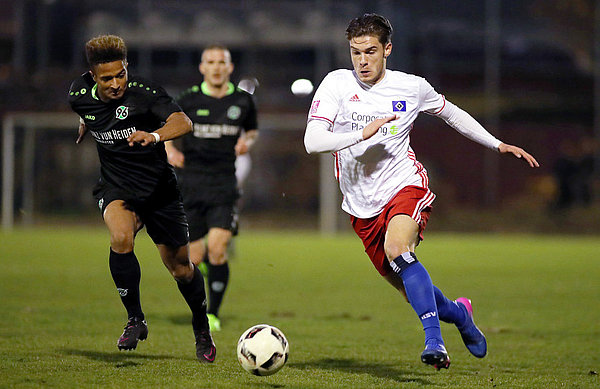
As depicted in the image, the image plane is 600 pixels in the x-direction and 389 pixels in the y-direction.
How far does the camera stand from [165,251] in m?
5.68

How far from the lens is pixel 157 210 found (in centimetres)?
566

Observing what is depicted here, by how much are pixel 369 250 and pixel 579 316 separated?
12.6ft

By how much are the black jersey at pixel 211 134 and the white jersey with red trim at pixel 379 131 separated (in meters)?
2.69

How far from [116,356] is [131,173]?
117 cm

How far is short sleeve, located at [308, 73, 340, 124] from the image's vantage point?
5246mm

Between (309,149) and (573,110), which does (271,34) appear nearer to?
(573,110)

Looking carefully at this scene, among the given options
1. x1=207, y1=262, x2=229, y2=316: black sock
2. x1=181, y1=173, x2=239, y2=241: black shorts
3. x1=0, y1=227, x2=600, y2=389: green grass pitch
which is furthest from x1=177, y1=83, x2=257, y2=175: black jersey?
x1=0, y1=227, x2=600, y2=389: green grass pitch

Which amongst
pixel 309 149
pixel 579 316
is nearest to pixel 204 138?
pixel 309 149

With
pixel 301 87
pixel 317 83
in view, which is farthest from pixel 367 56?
pixel 301 87

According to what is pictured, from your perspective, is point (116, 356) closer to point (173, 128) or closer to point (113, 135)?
point (113, 135)

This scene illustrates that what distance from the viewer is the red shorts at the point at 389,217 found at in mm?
5320

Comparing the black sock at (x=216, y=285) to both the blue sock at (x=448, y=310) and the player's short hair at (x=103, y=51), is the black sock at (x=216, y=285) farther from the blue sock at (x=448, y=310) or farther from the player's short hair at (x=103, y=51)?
the player's short hair at (x=103, y=51)

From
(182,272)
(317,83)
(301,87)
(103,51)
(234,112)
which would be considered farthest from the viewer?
(301,87)

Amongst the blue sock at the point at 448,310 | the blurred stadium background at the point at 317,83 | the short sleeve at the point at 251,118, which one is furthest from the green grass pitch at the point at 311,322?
the blurred stadium background at the point at 317,83
